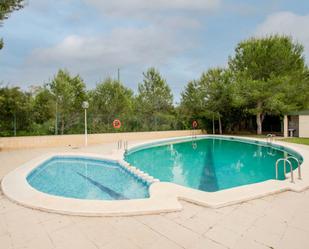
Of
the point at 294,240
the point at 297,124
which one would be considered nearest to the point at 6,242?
the point at 294,240

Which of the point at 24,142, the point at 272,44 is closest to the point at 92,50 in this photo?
the point at 24,142

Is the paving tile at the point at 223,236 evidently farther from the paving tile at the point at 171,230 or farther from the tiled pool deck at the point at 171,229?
the paving tile at the point at 171,230

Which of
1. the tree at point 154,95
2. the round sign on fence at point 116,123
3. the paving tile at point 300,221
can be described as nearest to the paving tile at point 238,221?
the paving tile at point 300,221

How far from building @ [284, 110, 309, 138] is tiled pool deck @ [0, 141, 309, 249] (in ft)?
49.9

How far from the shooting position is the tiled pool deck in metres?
2.24

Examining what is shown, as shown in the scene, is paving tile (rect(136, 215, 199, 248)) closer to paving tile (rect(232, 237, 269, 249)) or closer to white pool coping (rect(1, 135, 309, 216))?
white pool coping (rect(1, 135, 309, 216))

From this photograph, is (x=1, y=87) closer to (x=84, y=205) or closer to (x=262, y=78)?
(x=84, y=205)

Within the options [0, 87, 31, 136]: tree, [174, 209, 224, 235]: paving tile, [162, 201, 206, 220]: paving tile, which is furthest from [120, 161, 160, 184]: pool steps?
[0, 87, 31, 136]: tree

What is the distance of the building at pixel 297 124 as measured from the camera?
1529 centimetres

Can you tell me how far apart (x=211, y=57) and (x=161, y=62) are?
540 centimetres

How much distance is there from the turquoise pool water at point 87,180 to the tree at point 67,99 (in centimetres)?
455

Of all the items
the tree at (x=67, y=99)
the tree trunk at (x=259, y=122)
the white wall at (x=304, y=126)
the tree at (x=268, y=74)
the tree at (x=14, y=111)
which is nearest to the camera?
the tree at (x=14, y=111)

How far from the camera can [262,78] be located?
1803cm

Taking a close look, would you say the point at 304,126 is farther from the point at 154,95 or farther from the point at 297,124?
the point at 154,95
